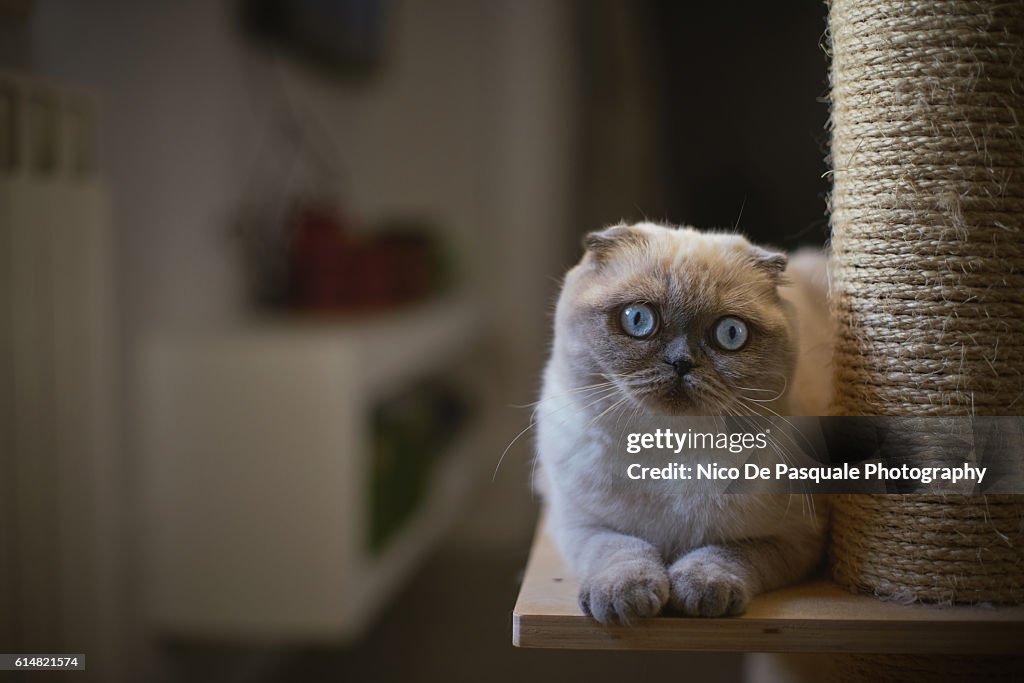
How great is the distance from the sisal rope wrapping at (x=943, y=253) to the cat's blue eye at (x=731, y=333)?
0.13 m

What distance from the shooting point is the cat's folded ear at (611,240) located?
0.76m

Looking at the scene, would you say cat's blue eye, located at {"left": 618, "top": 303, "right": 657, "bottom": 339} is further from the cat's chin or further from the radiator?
the radiator

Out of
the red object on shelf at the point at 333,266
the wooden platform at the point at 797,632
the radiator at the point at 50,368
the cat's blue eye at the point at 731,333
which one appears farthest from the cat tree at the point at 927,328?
the red object on shelf at the point at 333,266

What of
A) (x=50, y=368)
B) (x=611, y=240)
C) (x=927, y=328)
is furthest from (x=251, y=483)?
(x=927, y=328)

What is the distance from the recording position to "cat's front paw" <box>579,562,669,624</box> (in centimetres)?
66

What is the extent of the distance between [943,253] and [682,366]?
244 millimetres

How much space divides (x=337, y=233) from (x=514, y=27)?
1.12 meters

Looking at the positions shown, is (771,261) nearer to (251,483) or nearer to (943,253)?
(943,253)

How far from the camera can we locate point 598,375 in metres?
0.74

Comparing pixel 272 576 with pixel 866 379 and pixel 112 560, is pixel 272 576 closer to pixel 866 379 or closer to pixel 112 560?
pixel 112 560

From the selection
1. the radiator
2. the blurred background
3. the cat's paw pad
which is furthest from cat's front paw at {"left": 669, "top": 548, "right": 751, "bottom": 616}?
the radiator

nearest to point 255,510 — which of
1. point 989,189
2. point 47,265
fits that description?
point 47,265

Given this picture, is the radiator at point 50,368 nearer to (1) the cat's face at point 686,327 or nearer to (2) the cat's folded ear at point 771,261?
(1) the cat's face at point 686,327

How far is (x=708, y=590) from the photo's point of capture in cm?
67
